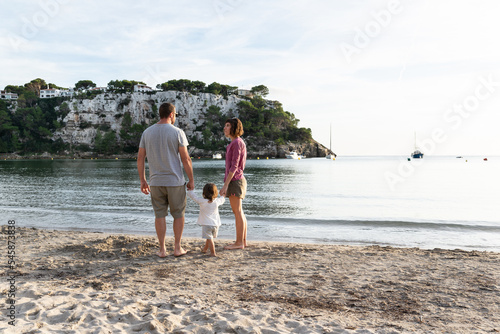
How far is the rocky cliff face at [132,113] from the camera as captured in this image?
9500cm

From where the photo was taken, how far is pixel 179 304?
3.17m

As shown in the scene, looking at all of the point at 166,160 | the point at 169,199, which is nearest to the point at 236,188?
the point at 169,199

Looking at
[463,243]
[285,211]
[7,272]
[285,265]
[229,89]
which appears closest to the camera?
[7,272]

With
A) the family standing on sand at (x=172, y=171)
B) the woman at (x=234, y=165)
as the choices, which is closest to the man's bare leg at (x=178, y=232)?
the family standing on sand at (x=172, y=171)

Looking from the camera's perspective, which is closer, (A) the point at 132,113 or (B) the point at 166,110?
(B) the point at 166,110

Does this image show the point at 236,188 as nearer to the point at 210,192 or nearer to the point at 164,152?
the point at 210,192

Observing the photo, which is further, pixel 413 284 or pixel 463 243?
pixel 463 243

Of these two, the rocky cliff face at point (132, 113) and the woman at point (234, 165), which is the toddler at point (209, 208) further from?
the rocky cliff face at point (132, 113)

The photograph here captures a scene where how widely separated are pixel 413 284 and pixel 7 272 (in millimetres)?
5144

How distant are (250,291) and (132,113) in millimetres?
102668

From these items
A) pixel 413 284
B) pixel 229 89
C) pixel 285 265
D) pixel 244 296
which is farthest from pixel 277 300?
pixel 229 89

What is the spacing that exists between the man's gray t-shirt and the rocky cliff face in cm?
9474

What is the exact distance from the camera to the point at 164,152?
175 inches

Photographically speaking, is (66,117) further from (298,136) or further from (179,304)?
(179,304)
